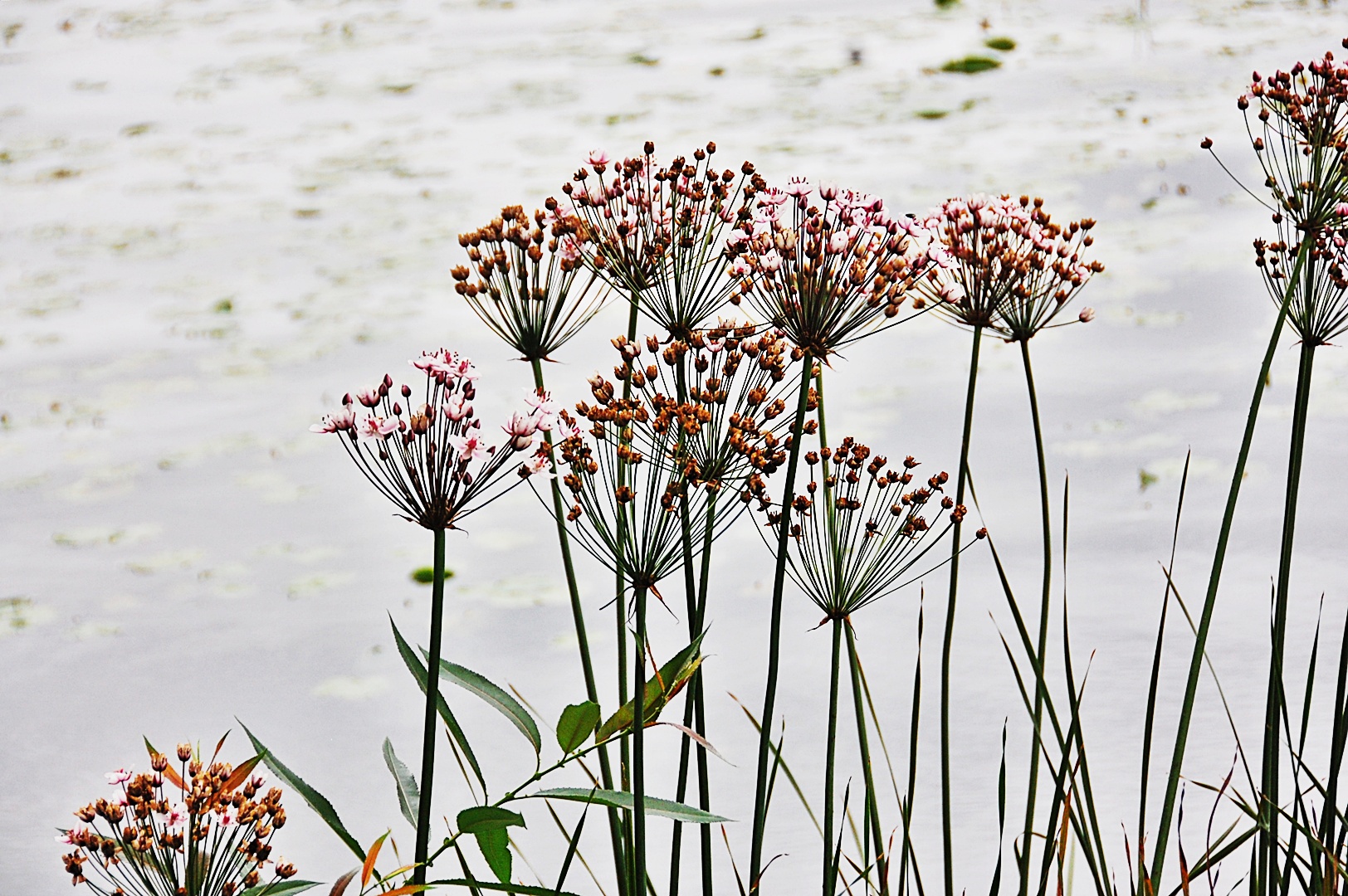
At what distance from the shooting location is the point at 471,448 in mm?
713

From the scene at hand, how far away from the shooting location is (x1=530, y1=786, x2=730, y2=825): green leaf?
77cm

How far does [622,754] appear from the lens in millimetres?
1009

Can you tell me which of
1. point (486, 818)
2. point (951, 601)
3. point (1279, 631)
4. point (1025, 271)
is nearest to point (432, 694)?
point (486, 818)

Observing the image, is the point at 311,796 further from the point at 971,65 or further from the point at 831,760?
the point at 971,65

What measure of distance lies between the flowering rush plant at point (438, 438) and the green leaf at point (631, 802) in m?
0.19

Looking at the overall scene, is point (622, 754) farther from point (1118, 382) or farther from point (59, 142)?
point (59, 142)

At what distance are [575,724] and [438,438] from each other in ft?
0.73

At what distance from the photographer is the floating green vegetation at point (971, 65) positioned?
4.24m

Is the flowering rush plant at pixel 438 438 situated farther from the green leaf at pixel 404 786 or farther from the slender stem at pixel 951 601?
the slender stem at pixel 951 601

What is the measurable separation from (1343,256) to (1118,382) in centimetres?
173

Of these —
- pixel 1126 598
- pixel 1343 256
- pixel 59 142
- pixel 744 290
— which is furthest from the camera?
pixel 59 142

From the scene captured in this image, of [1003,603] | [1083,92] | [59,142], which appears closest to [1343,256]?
[1003,603]

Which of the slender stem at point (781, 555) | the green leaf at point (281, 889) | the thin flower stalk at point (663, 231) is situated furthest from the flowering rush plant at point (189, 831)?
the thin flower stalk at point (663, 231)

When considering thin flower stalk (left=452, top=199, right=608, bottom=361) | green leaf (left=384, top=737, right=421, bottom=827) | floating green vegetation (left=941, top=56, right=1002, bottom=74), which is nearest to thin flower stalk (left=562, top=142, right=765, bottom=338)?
thin flower stalk (left=452, top=199, right=608, bottom=361)
